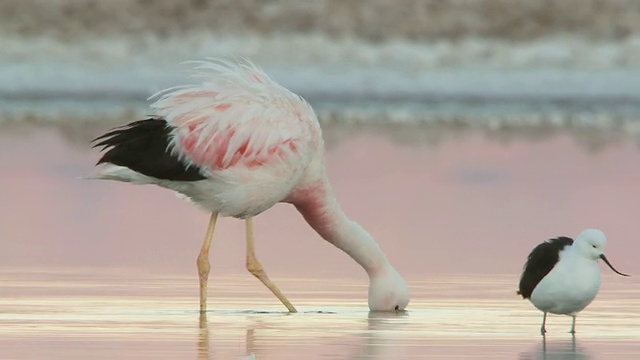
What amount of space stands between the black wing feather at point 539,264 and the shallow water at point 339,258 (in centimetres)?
15

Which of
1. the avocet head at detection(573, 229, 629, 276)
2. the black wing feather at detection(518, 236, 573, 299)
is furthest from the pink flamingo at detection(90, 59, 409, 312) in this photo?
the avocet head at detection(573, 229, 629, 276)

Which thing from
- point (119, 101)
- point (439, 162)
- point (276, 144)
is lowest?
point (276, 144)

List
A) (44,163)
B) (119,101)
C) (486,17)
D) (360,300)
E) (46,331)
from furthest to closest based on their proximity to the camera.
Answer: (486,17) → (119,101) → (44,163) → (360,300) → (46,331)

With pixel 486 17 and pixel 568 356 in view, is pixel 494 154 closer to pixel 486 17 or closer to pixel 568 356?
pixel 568 356

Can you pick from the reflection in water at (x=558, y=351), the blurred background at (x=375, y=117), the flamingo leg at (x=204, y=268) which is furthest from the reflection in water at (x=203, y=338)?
the blurred background at (x=375, y=117)

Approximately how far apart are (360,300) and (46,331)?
213cm

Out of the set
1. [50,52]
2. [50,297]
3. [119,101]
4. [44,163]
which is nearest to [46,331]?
[50,297]

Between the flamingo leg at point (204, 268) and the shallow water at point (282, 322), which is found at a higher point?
the flamingo leg at point (204, 268)

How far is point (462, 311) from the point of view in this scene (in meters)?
9.11

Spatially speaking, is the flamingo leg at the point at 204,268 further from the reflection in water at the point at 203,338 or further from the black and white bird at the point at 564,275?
the black and white bird at the point at 564,275

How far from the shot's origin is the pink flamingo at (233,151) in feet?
31.9

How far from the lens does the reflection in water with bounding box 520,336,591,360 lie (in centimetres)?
774

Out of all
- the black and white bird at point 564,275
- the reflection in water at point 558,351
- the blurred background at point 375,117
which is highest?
the blurred background at point 375,117

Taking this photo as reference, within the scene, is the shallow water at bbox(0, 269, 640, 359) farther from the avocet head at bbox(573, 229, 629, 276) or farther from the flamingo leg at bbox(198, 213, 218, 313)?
the avocet head at bbox(573, 229, 629, 276)
